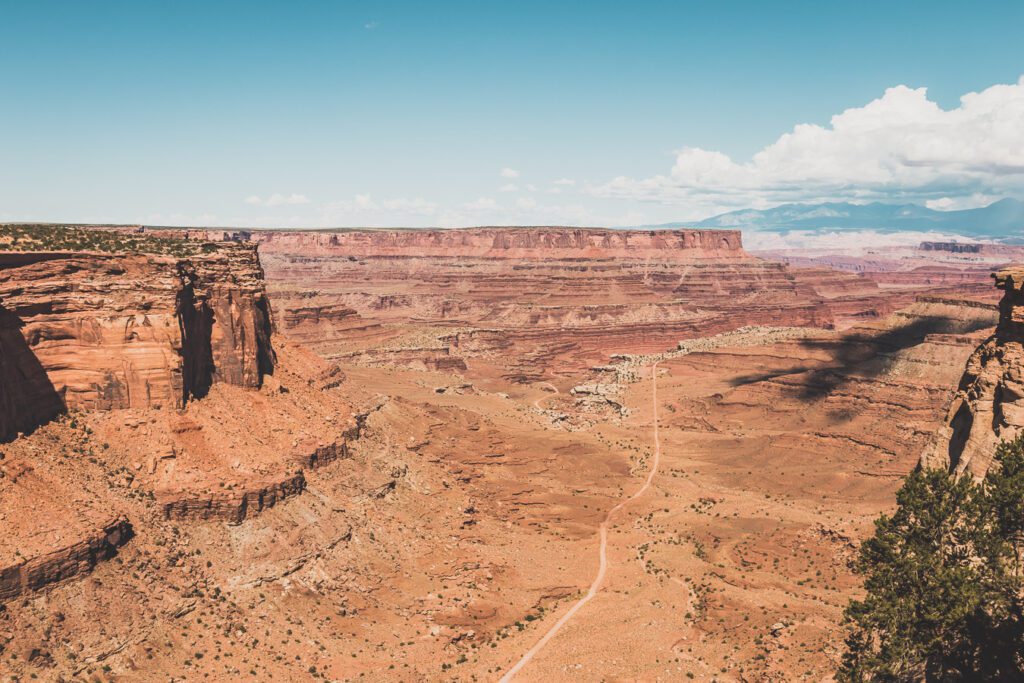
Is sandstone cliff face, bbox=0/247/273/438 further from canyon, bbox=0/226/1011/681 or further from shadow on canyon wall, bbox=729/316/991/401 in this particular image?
shadow on canyon wall, bbox=729/316/991/401

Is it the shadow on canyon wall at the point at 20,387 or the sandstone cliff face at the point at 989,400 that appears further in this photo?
the shadow on canyon wall at the point at 20,387

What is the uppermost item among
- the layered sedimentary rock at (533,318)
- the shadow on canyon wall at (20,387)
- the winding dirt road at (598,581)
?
the shadow on canyon wall at (20,387)

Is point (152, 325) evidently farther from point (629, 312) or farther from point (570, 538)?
point (629, 312)

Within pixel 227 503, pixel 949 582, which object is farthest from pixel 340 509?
pixel 949 582

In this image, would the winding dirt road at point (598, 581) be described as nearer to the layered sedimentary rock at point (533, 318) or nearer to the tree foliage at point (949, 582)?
the tree foliage at point (949, 582)

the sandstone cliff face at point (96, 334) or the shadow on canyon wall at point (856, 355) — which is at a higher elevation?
the sandstone cliff face at point (96, 334)

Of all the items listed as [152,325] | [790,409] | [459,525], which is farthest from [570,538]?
[790,409]

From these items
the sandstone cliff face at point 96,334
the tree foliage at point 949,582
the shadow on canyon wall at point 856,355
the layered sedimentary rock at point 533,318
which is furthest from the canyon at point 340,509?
the layered sedimentary rock at point 533,318

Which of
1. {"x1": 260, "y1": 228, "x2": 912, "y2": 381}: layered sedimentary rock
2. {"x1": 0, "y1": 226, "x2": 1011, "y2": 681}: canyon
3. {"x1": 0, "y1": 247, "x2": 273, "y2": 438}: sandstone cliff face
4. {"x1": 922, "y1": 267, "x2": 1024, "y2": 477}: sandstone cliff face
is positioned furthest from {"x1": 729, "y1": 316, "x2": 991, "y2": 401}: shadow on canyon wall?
{"x1": 0, "y1": 247, "x2": 273, "y2": 438}: sandstone cliff face
